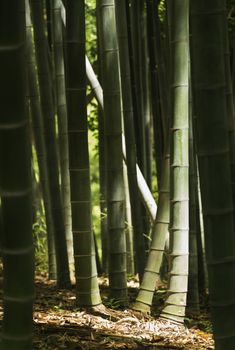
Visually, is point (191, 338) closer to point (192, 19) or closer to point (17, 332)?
point (17, 332)

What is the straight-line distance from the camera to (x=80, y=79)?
136 inches

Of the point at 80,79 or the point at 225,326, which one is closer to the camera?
the point at 225,326

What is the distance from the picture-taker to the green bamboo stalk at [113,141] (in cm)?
375

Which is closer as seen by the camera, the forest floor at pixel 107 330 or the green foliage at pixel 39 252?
the forest floor at pixel 107 330

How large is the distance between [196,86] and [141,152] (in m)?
3.48

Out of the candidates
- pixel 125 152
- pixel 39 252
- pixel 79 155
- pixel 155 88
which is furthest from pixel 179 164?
pixel 39 252

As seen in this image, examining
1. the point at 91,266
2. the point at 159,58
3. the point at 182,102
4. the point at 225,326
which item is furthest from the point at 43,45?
the point at 225,326

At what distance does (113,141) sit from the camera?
3787 mm

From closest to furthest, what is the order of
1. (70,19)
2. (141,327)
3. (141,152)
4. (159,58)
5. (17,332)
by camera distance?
(17,332)
(70,19)
(141,327)
(159,58)
(141,152)

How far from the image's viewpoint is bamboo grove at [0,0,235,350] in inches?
76.9

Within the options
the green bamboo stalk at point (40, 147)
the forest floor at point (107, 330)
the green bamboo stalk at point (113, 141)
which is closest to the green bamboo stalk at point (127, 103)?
the green bamboo stalk at point (113, 141)

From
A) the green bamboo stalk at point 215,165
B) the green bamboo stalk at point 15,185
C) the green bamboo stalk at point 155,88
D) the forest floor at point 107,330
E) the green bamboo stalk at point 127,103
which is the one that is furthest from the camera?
the green bamboo stalk at point 155,88

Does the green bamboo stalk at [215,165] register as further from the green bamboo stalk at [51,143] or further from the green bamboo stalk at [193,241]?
the green bamboo stalk at [51,143]

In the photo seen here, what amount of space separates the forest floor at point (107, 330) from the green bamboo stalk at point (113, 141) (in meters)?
0.28
